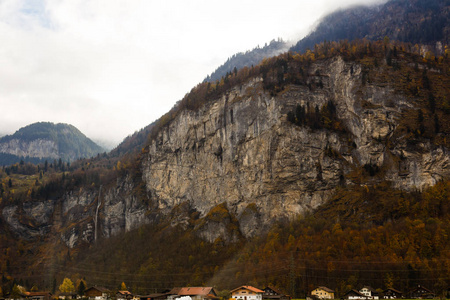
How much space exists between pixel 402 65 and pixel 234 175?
2224 inches

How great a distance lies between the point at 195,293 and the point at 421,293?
39.1 m

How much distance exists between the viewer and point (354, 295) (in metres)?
76.6

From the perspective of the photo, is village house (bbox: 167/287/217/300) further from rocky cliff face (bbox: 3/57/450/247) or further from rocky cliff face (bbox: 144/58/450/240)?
rocky cliff face (bbox: 144/58/450/240)

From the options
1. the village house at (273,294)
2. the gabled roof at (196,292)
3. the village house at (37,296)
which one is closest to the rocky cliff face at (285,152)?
the village house at (273,294)

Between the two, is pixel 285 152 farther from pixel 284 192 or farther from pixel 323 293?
pixel 323 293

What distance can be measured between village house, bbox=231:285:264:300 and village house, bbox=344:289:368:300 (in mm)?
14822

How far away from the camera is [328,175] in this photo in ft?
383

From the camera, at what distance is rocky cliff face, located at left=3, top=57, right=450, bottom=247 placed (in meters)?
115

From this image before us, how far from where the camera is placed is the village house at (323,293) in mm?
80562

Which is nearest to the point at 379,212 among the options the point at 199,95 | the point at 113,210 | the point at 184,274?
the point at 184,274

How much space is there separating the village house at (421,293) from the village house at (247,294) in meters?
25.4

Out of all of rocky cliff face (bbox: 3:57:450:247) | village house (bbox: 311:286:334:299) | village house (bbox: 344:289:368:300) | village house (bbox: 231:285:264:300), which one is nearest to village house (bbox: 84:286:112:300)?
village house (bbox: 231:285:264:300)

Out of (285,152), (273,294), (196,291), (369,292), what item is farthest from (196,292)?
(285,152)

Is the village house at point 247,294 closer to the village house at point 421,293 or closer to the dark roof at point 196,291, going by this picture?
the dark roof at point 196,291
